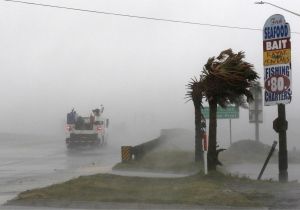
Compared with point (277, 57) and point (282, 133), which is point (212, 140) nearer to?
point (282, 133)

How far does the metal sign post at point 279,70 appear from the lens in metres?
20.5

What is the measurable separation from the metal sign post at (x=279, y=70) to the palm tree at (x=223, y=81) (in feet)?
2.68

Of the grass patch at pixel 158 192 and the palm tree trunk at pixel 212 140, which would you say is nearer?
the grass patch at pixel 158 192

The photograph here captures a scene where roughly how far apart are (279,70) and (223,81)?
1.95 m

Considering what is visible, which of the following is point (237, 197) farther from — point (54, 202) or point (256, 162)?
point (256, 162)

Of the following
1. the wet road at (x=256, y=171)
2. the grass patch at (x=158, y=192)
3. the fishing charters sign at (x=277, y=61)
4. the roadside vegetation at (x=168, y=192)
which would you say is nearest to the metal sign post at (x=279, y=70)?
the fishing charters sign at (x=277, y=61)

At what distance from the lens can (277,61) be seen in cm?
2069

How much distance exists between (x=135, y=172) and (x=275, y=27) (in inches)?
337

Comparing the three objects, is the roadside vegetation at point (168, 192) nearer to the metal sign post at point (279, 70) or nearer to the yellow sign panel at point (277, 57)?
the metal sign post at point (279, 70)

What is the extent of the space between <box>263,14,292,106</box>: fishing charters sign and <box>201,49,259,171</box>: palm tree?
789 mm

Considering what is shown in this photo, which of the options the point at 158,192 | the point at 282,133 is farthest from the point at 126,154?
the point at 158,192

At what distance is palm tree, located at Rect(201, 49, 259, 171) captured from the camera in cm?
1988

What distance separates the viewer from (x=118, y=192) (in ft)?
54.2

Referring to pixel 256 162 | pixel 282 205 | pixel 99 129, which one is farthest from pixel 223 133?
pixel 282 205
